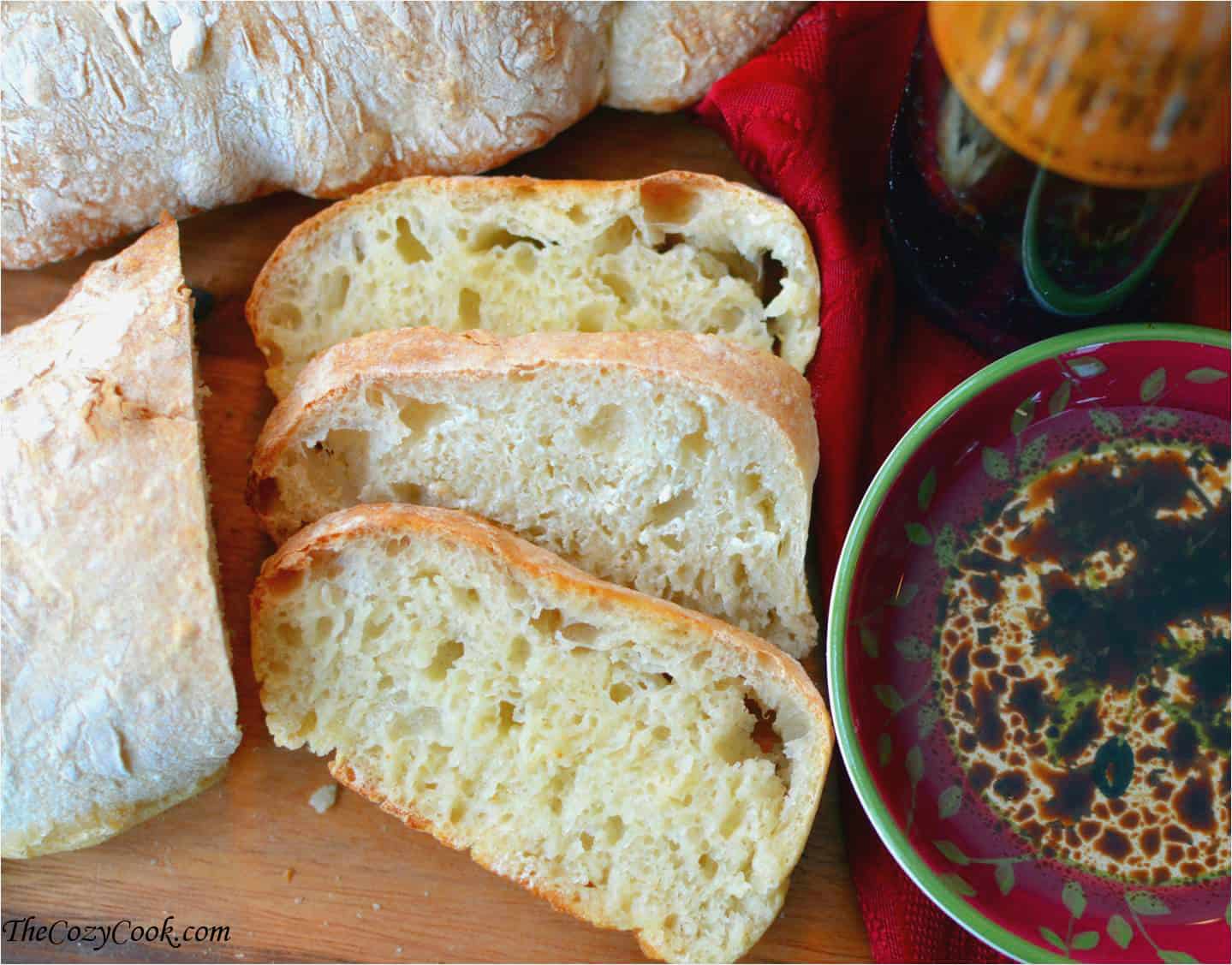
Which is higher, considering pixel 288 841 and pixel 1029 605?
pixel 1029 605

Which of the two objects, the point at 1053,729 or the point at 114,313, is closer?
the point at 1053,729

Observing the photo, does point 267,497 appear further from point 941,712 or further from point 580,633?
point 941,712

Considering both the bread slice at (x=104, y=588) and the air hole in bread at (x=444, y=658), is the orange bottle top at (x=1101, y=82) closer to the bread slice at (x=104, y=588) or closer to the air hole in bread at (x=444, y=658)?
the air hole in bread at (x=444, y=658)

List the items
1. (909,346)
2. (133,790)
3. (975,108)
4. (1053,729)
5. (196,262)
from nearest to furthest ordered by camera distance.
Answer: (975,108) → (1053,729) → (133,790) → (909,346) → (196,262)

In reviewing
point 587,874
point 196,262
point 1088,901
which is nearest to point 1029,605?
point 1088,901

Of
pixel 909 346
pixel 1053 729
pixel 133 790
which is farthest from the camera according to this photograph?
pixel 909 346

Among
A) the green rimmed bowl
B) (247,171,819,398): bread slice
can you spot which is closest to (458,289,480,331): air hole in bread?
(247,171,819,398): bread slice

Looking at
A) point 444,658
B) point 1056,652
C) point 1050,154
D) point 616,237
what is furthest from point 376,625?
point 1050,154

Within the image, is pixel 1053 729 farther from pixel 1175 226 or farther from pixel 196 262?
pixel 196 262
